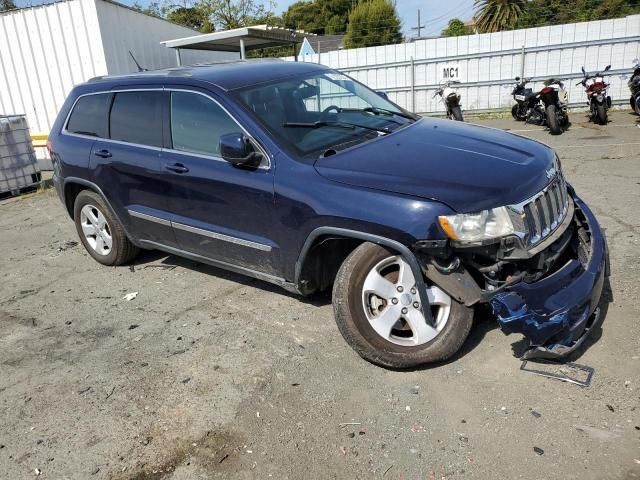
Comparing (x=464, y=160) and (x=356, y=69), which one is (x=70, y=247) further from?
(x=356, y=69)

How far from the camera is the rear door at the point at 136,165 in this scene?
4238 mm

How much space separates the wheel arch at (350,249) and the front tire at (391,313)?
0.08 meters

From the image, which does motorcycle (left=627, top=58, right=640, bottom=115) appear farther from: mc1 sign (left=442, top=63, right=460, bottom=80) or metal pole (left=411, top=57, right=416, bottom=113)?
metal pole (left=411, top=57, right=416, bottom=113)

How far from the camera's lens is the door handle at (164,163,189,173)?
395 cm

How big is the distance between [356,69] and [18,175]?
10129 mm

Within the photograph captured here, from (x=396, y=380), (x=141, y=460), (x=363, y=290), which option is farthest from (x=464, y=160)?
(x=141, y=460)

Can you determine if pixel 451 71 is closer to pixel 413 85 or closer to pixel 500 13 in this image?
pixel 413 85

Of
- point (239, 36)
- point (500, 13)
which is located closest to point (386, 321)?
point (239, 36)

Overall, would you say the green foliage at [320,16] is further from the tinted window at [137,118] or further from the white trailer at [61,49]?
the tinted window at [137,118]

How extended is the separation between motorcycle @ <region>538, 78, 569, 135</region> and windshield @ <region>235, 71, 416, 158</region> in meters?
7.32

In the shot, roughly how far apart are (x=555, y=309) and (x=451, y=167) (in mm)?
978

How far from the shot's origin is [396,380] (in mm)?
3127

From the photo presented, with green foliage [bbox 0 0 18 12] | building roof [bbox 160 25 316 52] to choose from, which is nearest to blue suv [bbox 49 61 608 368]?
building roof [bbox 160 25 316 52]

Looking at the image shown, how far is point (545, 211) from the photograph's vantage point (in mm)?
3121
